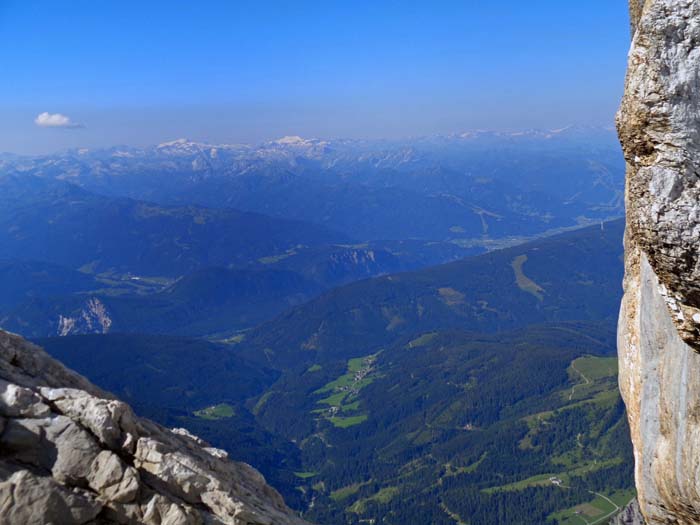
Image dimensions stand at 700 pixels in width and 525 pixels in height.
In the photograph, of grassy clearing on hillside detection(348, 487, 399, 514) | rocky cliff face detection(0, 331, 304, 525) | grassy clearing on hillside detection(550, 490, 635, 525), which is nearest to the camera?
rocky cliff face detection(0, 331, 304, 525)

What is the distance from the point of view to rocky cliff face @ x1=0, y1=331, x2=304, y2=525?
12.4 meters

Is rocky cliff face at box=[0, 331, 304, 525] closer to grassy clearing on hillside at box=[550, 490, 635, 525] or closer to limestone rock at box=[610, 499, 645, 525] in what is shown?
limestone rock at box=[610, 499, 645, 525]

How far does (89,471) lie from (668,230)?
508 inches

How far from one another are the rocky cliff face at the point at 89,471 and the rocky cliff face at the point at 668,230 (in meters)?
10.3

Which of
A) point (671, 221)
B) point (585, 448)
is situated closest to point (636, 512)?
point (671, 221)

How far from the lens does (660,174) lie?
37.0ft

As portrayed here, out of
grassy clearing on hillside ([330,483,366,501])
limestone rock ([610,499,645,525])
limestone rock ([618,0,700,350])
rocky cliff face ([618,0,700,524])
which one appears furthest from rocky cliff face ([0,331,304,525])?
grassy clearing on hillside ([330,483,366,501])

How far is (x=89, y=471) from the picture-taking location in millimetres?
13133

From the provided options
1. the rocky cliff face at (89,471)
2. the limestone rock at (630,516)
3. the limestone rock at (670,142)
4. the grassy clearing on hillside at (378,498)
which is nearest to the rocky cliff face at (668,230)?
the limestone rock at (670,142)

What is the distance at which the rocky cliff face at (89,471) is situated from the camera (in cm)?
1236

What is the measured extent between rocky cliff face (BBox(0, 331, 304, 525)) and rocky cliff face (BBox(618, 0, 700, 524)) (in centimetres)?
1028

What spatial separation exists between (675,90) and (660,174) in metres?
1.53

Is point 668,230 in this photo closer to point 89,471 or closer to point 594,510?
point 89,471

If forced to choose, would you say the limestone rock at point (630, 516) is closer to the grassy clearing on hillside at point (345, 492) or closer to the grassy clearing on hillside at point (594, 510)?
the grassy clearing on hillside at point (594, 510)
